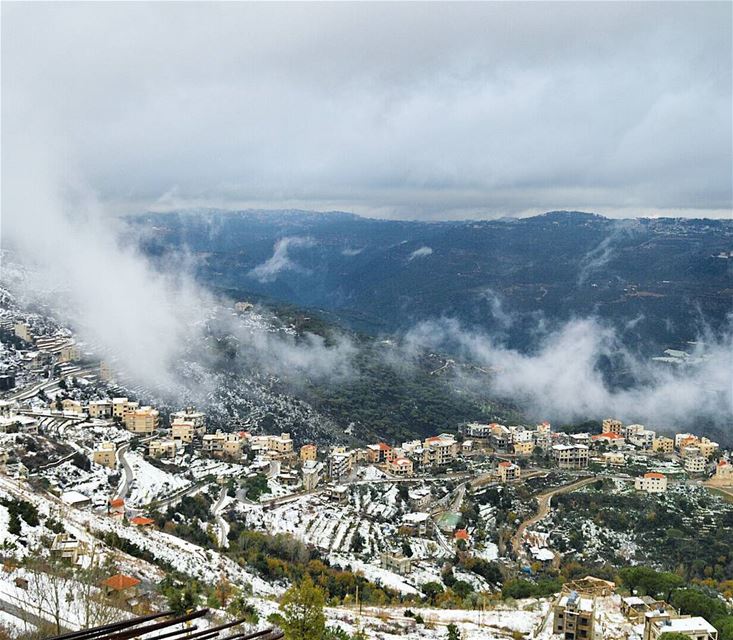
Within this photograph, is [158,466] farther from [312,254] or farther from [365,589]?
[312,254]

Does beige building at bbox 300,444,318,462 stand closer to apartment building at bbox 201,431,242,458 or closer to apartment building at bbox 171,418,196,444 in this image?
apartment building at bbox 201,431,242,458

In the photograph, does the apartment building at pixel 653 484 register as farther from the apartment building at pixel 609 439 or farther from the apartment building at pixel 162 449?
the apartment building at pixel 162 449

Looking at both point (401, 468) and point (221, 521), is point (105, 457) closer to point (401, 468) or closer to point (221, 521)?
point (221, 521)

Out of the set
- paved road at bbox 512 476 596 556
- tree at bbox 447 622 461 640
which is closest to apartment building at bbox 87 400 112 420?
paved road at bbox 512 476 596 556

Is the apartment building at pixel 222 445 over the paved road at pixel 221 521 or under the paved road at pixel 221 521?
under

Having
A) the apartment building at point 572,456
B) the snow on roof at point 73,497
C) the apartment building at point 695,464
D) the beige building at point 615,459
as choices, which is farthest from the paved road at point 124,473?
the apartment building at point 695,464

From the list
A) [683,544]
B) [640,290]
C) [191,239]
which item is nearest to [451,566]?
[683,544]
